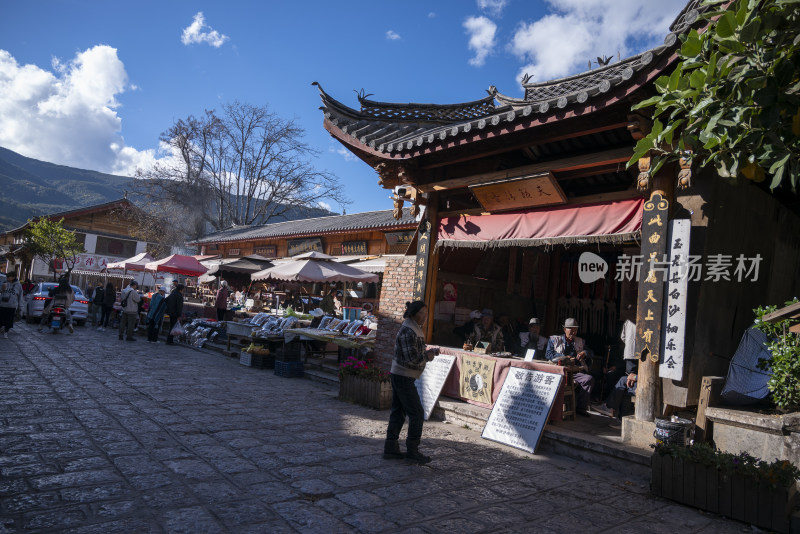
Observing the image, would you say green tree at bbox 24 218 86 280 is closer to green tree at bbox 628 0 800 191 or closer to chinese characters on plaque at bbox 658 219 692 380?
chinese characters on plaque at bbox 658 219 692 380

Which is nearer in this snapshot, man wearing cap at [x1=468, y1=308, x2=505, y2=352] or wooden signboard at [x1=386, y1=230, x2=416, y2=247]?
man wearing cap at [x1=468, y1=308, x2=505, y2=352]

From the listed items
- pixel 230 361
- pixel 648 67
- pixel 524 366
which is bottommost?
pixel 230 361

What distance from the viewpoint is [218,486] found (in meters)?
3.87

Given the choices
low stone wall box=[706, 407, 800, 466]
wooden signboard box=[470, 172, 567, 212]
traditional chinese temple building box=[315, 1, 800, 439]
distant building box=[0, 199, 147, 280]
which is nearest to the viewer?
low stone wall box=[706, 407, 800, 466]

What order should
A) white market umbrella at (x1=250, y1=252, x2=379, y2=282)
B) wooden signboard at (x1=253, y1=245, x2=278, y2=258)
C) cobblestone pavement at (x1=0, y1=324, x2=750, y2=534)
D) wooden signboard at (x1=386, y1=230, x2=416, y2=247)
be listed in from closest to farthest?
cobblestone pavement at (x1=0, y1=324, x2=750, y2=534) → white market umbrella at (x1=250, y1=252, x2=379, y2=282) → wooden signboard at (x1=386, y1=230, x2=416, y2=247) → wooden signboard at (x1=253, y1=245, x2=278, y2=258)

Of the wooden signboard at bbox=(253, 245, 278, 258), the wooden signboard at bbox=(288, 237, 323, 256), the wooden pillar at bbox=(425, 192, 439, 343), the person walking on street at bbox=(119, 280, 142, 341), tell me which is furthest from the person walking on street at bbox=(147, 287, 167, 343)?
the wooden signboard at bbox=(253, 245, 278, 258)

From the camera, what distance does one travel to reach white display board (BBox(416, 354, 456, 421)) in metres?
7.11

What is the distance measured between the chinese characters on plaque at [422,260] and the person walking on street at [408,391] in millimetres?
2791

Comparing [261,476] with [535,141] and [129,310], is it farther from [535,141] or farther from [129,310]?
[129,310]

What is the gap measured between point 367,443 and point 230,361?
24.3ft

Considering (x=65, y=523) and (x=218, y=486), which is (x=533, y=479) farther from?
(x=65, y=523)

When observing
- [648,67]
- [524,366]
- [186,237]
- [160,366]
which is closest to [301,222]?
[186,237]

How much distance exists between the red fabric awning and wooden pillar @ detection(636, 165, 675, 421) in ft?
1.26

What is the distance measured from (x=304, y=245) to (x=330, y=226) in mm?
2022
